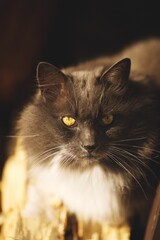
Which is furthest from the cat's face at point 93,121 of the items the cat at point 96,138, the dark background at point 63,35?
the dark background at point 63,35

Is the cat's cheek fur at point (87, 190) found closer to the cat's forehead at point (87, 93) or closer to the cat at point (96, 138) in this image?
the cat at point (96, 138)

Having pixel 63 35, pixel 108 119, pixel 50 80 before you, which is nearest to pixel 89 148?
pixel 108 119

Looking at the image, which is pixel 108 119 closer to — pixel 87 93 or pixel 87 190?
pixel 87 93

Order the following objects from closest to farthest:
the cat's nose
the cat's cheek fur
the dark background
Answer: the cat's nose → the cat's cheek fur → the dark background

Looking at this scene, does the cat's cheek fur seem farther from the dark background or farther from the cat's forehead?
the dark background

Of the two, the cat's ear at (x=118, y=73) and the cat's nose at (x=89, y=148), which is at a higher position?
the cat's ear at (x=118, y=73)

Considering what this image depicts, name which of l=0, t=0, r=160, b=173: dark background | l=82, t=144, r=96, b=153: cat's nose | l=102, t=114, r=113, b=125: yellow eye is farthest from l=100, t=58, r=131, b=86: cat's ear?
l=0, t=0, r=160, b=173: dark background

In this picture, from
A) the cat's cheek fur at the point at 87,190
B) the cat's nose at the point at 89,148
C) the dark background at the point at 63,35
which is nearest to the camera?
the cat's nose at the point at 89,148

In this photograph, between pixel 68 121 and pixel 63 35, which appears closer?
pixel 68 121
